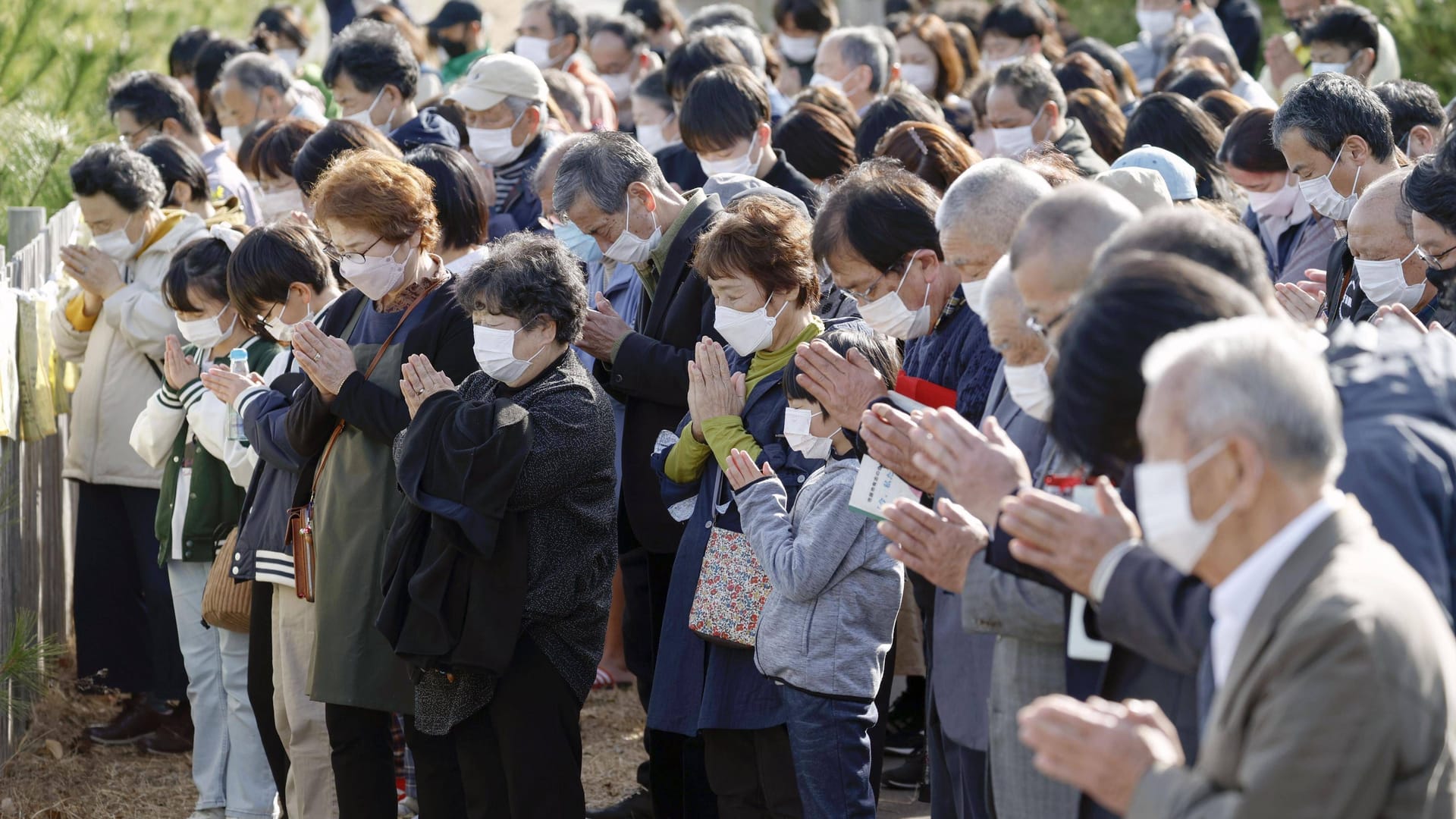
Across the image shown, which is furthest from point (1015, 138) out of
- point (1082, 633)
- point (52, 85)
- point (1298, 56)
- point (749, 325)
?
point (52, 85)

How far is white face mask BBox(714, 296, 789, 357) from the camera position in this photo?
14.4 feet

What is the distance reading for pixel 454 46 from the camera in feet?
37.5

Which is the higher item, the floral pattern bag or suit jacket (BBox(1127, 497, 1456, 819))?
suit jacket (BBox(1127, 497, 1456, 819))

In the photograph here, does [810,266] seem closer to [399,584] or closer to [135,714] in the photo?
[399,584]

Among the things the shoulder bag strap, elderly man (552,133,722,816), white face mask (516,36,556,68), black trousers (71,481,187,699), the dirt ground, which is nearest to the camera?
the shoulder bag strap

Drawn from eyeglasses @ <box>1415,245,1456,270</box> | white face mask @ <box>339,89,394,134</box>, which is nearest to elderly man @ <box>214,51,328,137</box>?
white face mask @ <box>339,89,394,134</box>

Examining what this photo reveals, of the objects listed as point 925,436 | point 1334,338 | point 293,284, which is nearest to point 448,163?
point 293,284

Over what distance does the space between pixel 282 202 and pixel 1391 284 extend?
4.38m

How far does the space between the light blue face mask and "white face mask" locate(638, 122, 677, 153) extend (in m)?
3.28

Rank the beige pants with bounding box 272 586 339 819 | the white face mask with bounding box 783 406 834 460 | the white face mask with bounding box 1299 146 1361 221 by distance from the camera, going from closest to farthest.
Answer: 1. the white face mask with bounding box 783 406 834 460
2. the beige pants with bounding box 272 586 339 819
3. the white face mask with bounding box 1299 146 1361 221

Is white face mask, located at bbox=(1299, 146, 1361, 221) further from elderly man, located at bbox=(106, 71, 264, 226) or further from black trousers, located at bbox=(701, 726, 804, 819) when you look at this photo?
elderly man, located at bbox=(106, 71, 264, 226)

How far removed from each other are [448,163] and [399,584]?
1548 millimetres

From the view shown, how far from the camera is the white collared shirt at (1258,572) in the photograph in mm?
2051

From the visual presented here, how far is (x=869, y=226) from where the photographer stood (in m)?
3.99
